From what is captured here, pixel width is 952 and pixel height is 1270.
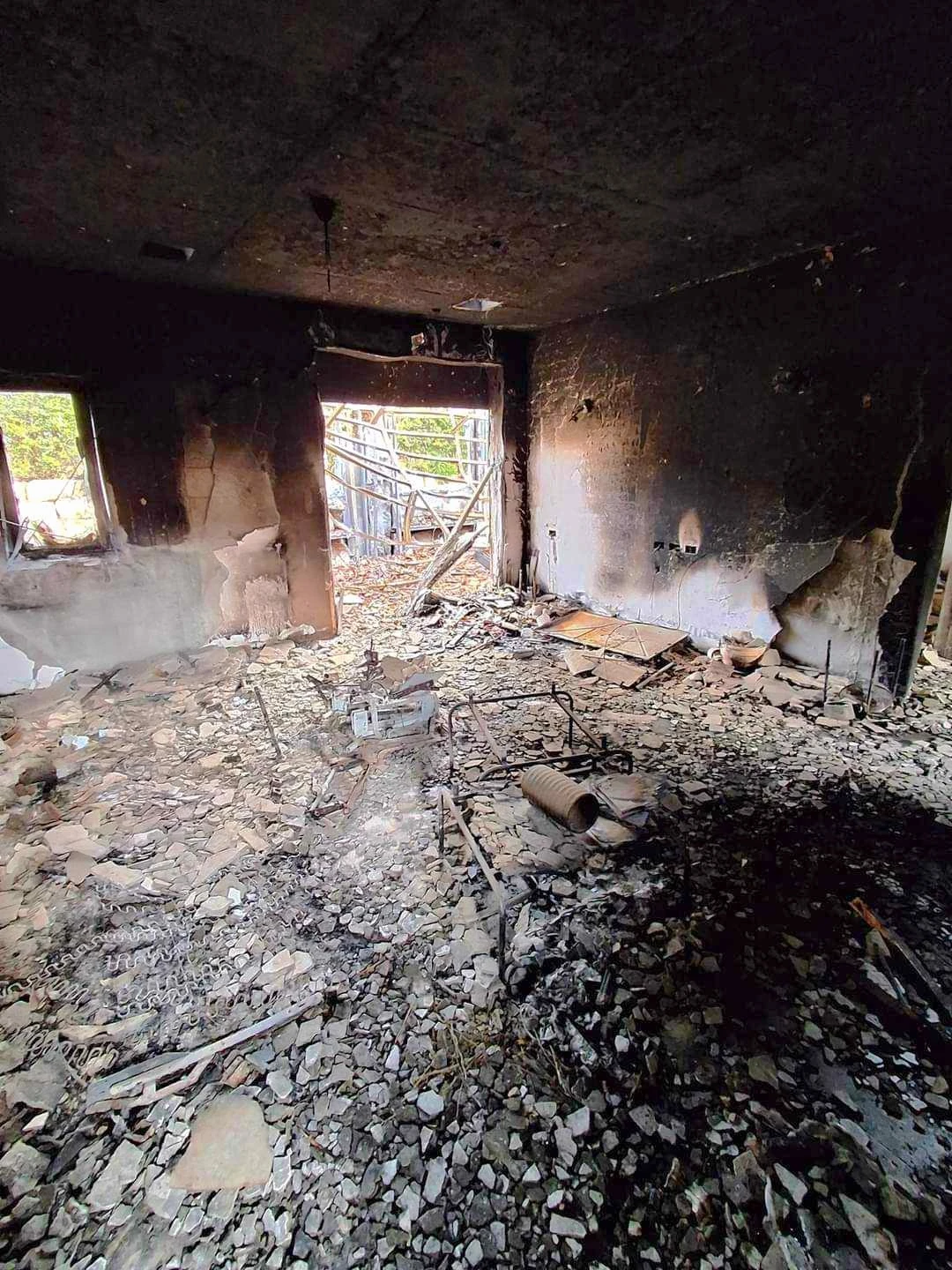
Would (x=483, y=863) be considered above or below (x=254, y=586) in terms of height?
below

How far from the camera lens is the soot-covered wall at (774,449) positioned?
3.34 metres

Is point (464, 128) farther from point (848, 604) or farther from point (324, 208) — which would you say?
point (848, 604)

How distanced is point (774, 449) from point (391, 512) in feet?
24.0

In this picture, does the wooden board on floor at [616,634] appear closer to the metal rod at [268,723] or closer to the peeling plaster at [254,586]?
the peeling plaster at [254,586]

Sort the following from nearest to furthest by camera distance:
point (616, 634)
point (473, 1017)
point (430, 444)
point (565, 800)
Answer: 1. point (473, 1017)
2. point (565, 800)
3. point (616, 634)
4. point (430, 444)

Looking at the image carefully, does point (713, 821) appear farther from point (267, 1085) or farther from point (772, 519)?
point (772, 519)

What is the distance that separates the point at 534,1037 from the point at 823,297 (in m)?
4.39

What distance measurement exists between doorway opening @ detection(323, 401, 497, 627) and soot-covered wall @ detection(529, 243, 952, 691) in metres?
1.97

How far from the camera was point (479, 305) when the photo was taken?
4691mm

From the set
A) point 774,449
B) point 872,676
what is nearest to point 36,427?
point 774,449

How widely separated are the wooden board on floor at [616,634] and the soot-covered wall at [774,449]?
0.17 meters

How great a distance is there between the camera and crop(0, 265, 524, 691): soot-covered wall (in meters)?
3.91

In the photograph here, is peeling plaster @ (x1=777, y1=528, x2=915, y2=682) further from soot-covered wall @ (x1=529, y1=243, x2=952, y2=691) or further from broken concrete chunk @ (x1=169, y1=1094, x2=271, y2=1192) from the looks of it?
broken concrete chunk @ (x1=169, y1=1094, x2=271, y2=1192)

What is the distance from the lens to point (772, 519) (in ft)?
13.4
